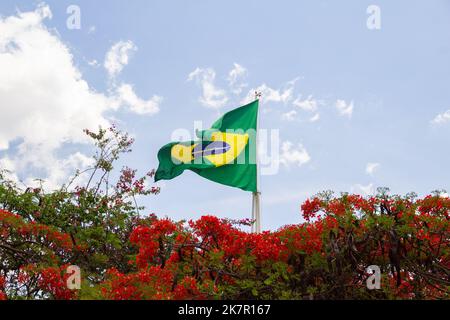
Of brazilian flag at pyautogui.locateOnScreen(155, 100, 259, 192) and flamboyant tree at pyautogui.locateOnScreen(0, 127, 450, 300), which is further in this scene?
brazilian flag at pyautogui.locateOnScreen(155, 100, 259, 192)

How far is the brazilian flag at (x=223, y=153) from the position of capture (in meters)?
12.6

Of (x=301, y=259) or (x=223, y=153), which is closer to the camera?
(x=301, y=259)

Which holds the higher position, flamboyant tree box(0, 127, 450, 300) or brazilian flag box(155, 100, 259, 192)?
brazilian flag box(155, 100, 259, 192)

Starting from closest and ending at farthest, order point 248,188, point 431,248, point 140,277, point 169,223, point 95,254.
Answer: point 140,277 → point 431,248 → point 169,223 → point 95,254 → point 248,188

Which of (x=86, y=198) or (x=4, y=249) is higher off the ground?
(x=86, y=198)

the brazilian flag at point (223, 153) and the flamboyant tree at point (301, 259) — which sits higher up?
the brazilian flag at point (223, 153)

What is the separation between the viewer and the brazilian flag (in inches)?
495

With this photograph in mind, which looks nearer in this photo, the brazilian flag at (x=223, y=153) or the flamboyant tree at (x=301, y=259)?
the flamboyant tree at (x=301, y=259)

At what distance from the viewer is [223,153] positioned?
12703mm

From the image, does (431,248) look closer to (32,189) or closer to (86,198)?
(86,198)

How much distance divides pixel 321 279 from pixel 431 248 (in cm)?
130

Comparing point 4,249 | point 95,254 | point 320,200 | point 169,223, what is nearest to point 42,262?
point 4,249

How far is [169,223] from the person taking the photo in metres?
6.54
